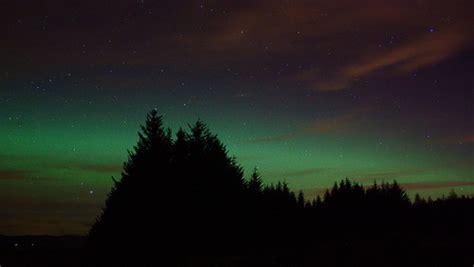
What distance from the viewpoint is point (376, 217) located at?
109750mm

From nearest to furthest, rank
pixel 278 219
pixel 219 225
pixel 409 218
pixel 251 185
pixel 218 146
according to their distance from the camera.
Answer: pixel 219 225 → pixel 218 146 → pixel 251 185 → pixel 278 219 → pixel 409 218

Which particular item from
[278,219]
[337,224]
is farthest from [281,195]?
[337,224]

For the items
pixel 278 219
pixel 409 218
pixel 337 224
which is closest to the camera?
pixel 278 219

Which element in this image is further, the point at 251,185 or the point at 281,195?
the point at 281,195

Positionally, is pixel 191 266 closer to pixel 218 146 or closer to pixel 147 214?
pixel 147 214

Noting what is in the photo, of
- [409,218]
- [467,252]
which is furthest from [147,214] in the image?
[409,218]

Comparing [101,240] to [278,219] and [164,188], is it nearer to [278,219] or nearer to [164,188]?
[164,188]

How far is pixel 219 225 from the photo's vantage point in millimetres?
36000

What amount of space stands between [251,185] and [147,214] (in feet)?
67.0

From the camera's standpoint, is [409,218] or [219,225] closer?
[219,225]

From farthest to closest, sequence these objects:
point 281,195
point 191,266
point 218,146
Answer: point 281,195, point 218,146, point 191,266

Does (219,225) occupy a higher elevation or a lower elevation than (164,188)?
lower

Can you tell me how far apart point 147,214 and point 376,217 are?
87.0 metres

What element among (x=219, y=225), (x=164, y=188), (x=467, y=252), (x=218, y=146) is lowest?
(x=467, y=252)
